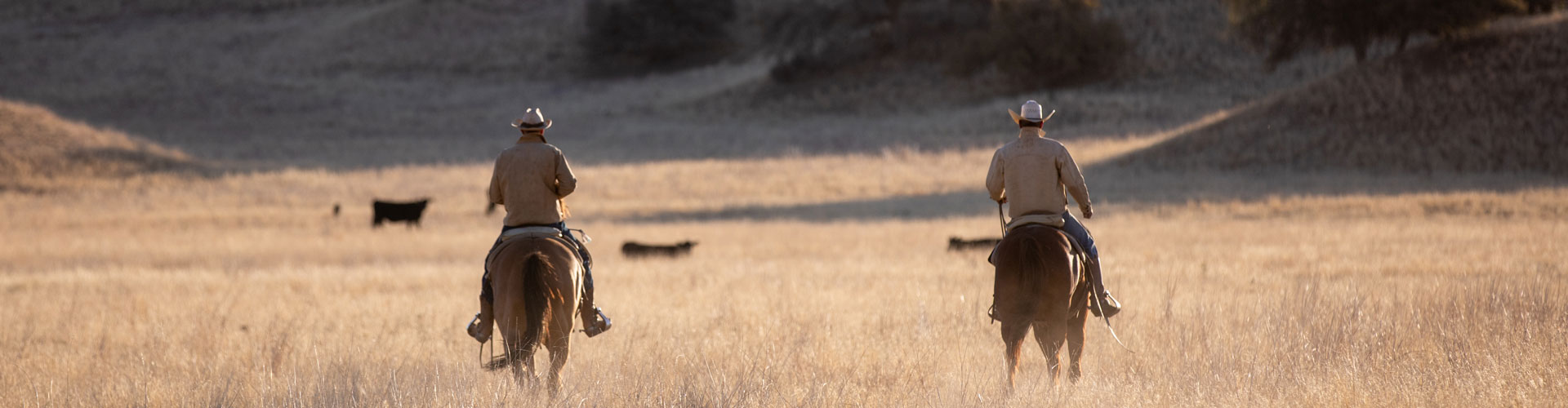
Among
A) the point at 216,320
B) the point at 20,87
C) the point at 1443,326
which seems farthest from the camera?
the point at 20,87

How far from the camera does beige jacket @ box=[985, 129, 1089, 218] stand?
25.2 ft

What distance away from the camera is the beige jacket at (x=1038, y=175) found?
25.2ft

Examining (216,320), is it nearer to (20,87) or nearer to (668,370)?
(668,370)

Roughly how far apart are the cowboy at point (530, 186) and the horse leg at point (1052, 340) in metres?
2.90

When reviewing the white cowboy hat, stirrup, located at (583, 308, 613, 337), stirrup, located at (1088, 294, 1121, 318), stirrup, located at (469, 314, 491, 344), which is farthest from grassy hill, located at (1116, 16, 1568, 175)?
stirrup, located at (469, 314, 491, 344)

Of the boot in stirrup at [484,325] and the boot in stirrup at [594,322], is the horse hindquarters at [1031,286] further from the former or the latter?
the boot in stirrup at [484,325]

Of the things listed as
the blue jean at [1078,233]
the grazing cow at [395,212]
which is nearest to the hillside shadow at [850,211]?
the grazing cow at [395,212]

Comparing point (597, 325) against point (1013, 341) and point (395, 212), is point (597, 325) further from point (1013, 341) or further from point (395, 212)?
point (395, 212)

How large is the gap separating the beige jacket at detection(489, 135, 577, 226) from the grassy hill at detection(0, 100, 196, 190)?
36.4 m

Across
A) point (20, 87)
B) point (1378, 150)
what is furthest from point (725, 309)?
point (20, 87)

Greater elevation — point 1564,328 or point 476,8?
point 476,8

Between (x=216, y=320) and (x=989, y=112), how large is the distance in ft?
156

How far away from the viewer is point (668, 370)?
8.77m

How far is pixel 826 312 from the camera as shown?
483 inches
